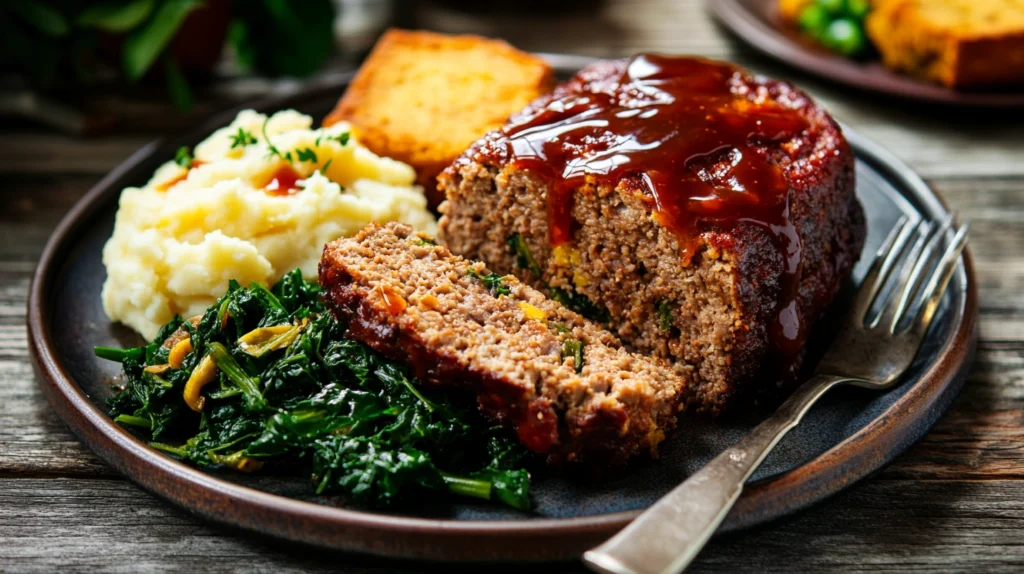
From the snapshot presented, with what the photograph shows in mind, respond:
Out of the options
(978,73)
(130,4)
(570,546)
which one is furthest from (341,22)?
(570,546)

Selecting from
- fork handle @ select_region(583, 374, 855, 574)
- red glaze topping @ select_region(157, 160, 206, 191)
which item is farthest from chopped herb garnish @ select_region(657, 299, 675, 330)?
red glaze topping @ select_region(157, 160, 206, 191)

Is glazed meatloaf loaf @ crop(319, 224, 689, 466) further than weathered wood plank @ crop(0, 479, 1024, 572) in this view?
Yes

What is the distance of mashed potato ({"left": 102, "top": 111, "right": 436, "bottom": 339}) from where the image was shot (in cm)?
509

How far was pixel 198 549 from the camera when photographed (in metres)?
4.05

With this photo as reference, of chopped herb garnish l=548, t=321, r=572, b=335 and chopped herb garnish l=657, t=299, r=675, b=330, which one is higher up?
chopped herb garnish l=548, t=321, r=572, b=335

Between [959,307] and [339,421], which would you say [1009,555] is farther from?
[339,421]

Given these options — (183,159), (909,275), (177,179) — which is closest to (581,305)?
(909,275)

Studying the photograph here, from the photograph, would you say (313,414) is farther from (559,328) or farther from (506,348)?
(559,328)

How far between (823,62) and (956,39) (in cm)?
108

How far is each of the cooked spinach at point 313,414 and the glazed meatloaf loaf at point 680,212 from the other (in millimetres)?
→ 1110

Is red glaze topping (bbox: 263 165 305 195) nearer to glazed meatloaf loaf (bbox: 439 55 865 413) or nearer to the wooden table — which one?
glazed meatloaf loaf (bbox: 439 55 865 413)

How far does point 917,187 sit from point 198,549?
4832 millimetres

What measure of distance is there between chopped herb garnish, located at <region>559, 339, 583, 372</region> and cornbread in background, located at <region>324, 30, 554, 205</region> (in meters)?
1.93

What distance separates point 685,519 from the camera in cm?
353
